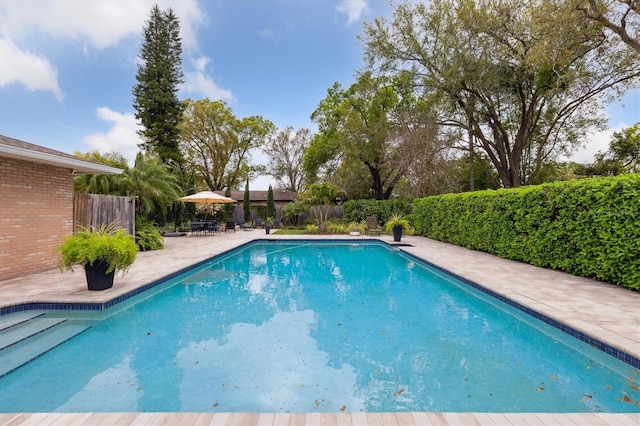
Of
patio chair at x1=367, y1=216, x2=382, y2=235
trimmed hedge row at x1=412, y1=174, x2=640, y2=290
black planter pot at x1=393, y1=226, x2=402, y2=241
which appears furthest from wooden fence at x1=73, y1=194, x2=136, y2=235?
patio chair at x1=367, y1=216, x2=382, y2=235

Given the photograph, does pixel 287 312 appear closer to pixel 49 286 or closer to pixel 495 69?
pixel 49 286

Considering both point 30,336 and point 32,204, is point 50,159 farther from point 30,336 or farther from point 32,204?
point 30,336

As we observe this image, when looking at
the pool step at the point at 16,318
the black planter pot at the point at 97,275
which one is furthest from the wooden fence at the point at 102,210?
the pool step at the point at 16,318

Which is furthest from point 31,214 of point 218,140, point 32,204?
point 218,140

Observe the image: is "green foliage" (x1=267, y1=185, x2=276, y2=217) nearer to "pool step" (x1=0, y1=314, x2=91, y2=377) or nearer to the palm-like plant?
the palm-like plant

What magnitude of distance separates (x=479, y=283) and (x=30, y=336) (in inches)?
279

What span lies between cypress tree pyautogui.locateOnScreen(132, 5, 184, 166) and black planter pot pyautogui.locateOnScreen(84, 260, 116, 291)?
62.5 ft

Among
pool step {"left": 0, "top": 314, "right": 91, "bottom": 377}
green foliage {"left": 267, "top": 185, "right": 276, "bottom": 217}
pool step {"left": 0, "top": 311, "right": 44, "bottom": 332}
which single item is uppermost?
green foliage {"left": 267, "top": 185, "right": 276, "bottom": 217}

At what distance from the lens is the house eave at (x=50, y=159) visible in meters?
5.62

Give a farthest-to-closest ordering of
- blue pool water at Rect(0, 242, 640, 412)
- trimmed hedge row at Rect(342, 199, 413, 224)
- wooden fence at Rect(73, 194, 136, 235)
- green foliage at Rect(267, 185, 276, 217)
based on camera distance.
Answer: green foliage at Rect(267, 185, 276, 217)
trimmed hedge row at Rect(342, 199, 413, 224)
wooden fence at Rect(73, 194, 136, 235)
blue pool water at Rect(0, 242, 640, 412)

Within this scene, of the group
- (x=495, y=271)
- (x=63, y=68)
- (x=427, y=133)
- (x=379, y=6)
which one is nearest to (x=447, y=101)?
(x=427, y=133)

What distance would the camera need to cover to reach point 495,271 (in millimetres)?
7234

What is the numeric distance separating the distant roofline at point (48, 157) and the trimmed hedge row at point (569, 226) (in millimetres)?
10794

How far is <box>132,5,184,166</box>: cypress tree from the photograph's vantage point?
22.9 m
